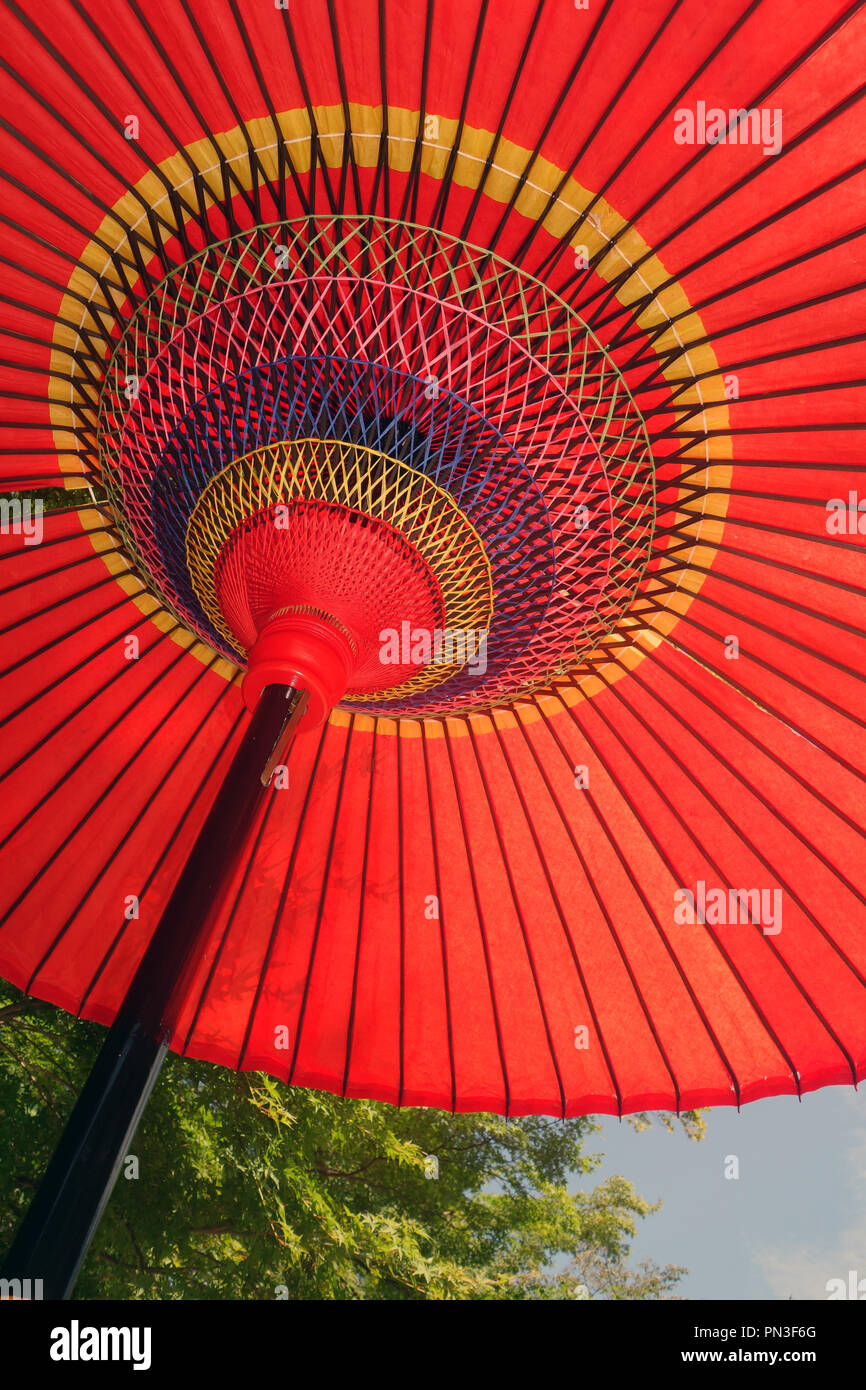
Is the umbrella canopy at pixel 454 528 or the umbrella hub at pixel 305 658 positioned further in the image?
the umbrella hub at pixel 305 658

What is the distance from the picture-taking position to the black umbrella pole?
1363 mm

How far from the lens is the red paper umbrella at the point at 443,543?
163cm

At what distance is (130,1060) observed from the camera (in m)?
1.50

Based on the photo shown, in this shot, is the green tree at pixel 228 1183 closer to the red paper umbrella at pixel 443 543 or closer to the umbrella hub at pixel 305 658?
the red paper umbrella at pixel 443 543

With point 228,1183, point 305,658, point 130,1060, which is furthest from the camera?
point 228,1183

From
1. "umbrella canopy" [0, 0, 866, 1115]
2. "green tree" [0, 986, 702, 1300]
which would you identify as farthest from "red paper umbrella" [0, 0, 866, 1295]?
"green tree" [0, 986, 702, 1300]

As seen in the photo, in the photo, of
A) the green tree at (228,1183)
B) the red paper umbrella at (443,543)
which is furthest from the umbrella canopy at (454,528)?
the green tree at (228,1183)

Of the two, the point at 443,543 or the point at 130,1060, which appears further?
the point at 443,543

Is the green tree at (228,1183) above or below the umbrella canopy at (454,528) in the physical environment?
below

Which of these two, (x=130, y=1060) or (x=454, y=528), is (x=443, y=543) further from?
(x=130, y=1060)

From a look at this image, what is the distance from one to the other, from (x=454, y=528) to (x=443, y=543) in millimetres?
38

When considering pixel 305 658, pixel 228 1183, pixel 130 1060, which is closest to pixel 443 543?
pixel 305 658
